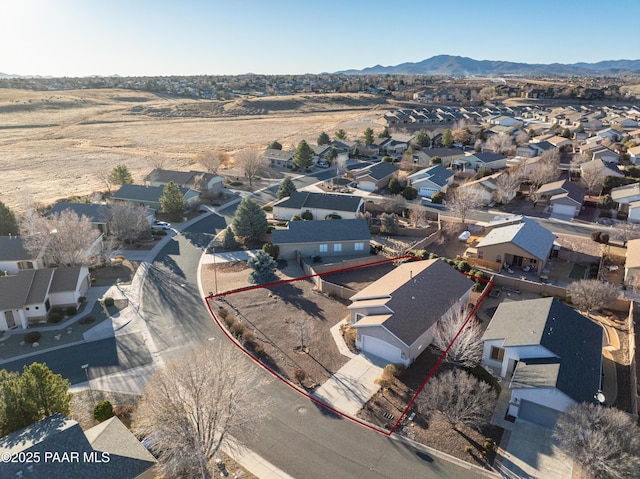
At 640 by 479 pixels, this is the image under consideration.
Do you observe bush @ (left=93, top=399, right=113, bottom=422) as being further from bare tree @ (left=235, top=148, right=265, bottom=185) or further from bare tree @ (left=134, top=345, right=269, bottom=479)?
bare tree @ (left=235, top=148, right=265, bottom=185)

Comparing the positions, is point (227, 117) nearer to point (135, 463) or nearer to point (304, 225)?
point (304, 225)

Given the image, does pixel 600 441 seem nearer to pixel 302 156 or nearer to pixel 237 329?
pixel 237 329

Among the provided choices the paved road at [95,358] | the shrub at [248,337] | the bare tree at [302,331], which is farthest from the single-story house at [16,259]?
the bare tree at [302,331]

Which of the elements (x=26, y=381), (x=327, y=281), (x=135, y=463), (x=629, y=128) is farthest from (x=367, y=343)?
(x=629, y=128)

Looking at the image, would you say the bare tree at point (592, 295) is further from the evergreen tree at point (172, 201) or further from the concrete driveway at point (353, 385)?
the evergreen tree at point (172, 201)

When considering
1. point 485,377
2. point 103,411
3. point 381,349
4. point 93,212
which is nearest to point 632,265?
point 485,377

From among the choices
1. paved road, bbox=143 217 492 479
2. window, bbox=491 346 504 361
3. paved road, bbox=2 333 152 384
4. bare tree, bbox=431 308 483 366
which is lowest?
paved road, bbox=2 333 152 384

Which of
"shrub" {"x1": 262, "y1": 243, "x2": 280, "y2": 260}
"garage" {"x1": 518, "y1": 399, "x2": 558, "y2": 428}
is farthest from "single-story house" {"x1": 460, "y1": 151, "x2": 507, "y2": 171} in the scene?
"garage" {"x1": 518, "y1": 399, "x2": 558, "y2": 428}
